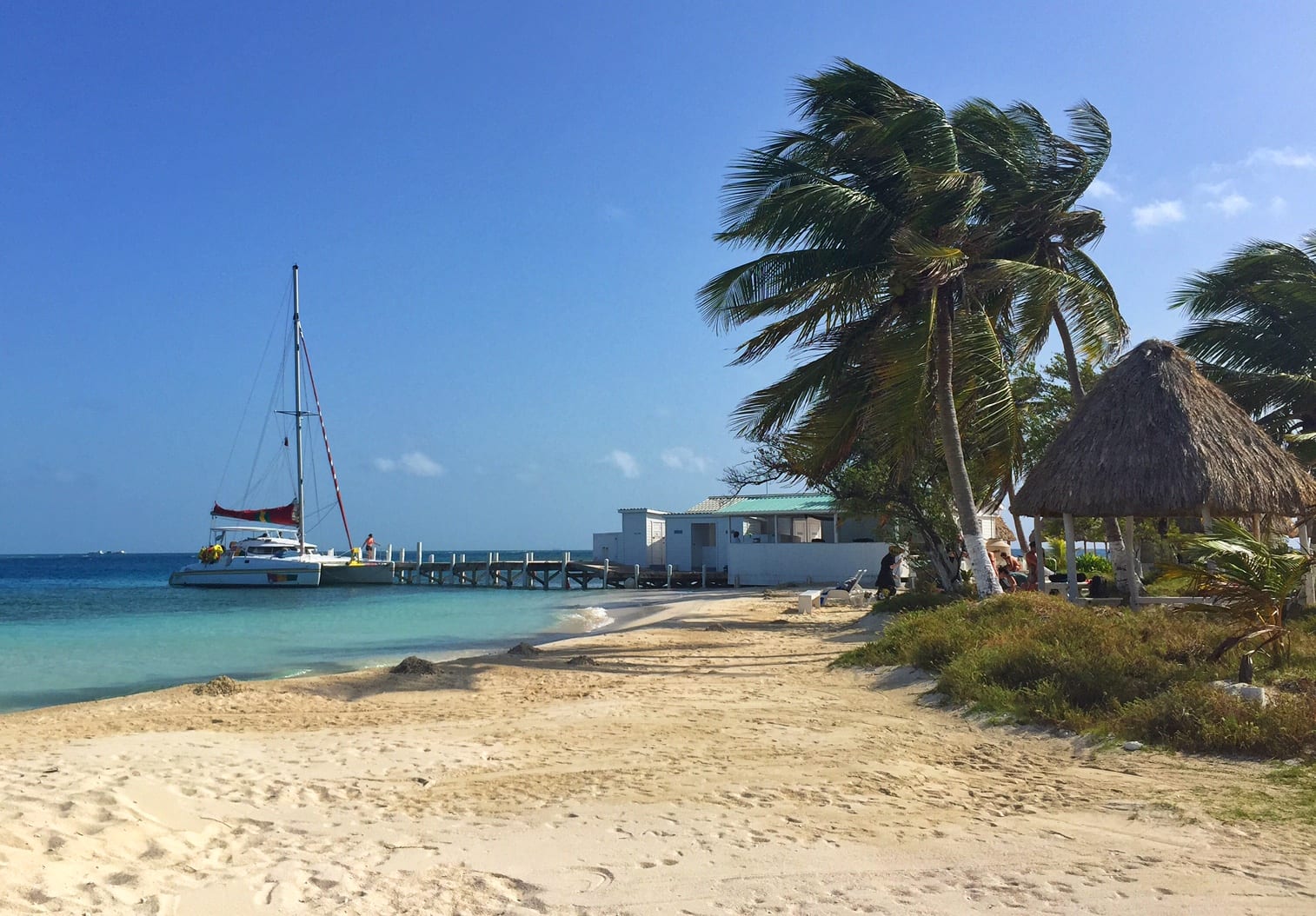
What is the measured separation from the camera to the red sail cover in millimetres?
44500

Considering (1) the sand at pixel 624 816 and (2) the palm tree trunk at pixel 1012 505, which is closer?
(1) the sand at pixel 624 816

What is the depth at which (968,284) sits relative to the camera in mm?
14320

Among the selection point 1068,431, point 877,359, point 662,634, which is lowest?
point 662,634

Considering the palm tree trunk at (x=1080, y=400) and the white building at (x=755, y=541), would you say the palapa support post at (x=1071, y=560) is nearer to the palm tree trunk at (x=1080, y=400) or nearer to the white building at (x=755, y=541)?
the palm tree trunk at (x=1080, y=400)

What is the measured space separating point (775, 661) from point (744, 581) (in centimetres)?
2421

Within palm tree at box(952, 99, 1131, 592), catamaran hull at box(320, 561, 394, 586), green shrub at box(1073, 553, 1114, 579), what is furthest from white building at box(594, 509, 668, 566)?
palm tree at box(952, 99, 1131, 592)

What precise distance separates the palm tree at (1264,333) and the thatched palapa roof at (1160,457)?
18.6 feet

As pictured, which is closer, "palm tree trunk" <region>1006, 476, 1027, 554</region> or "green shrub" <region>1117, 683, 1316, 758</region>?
"green shrub" <region>1117, 683, 1316, 758</region>

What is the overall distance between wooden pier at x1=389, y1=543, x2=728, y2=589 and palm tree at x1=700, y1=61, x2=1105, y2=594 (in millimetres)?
24458

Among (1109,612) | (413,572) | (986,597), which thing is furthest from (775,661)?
(413,572)

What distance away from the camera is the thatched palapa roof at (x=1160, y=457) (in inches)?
502

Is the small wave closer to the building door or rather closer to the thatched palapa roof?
the thatched palapa roof

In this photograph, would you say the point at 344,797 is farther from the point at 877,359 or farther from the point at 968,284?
the point at 968,284

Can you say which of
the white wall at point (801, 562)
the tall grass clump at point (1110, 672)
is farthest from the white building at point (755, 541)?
the tall grass clump at point (1110, 672)
